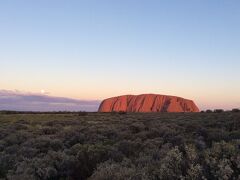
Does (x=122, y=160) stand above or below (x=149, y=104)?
below

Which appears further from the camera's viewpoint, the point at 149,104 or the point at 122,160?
the point at 149,104

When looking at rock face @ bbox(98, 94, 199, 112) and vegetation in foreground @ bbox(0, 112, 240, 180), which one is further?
rock face @ bbox(98, 94, 199, 112)

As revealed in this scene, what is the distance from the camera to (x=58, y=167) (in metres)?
10.8

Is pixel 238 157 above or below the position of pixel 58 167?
above

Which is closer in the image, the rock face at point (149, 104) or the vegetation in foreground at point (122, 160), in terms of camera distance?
the vegetation in foreground at point (122, 160)

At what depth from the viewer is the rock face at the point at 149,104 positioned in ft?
474

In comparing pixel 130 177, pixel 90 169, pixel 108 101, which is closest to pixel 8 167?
pixel 90 169

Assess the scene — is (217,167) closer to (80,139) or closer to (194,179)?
(194,179)

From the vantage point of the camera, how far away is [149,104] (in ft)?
499

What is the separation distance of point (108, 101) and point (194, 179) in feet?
531

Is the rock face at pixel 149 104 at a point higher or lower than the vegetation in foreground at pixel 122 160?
higher

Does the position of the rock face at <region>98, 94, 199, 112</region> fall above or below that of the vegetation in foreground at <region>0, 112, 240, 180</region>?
above

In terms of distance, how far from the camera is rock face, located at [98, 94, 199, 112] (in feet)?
474

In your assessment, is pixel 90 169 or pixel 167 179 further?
pixel 90 169
